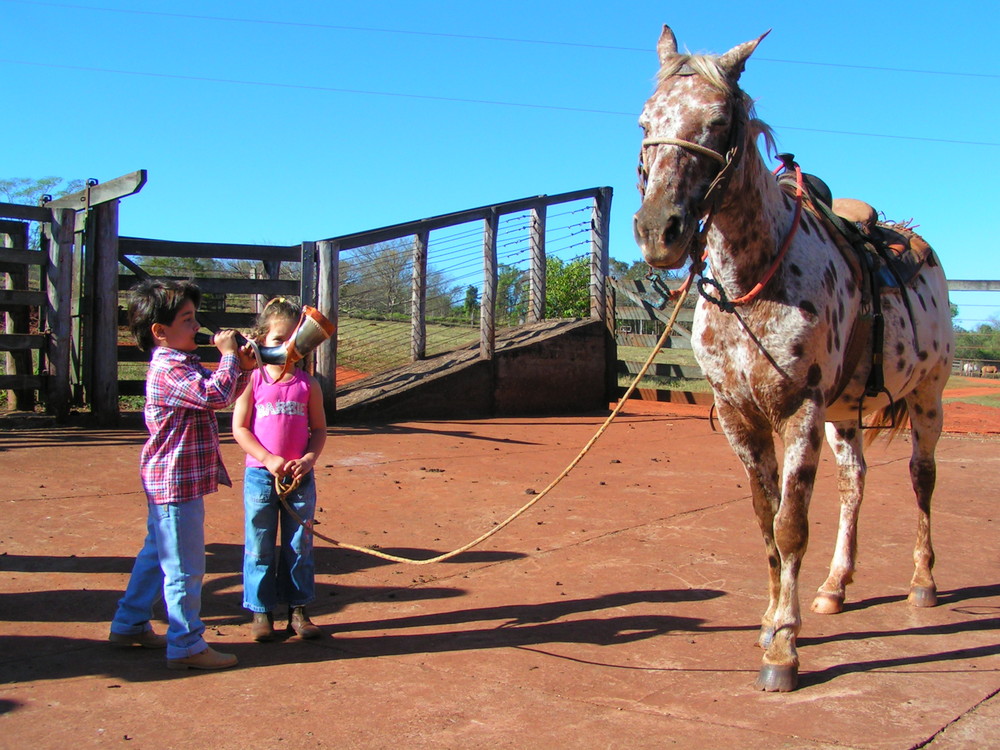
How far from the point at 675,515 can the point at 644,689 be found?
9.68 ft

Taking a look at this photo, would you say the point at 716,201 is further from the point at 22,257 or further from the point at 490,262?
the point at 490,262

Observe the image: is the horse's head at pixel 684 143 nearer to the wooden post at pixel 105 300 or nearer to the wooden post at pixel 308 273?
the wooden post at pixel 308 273

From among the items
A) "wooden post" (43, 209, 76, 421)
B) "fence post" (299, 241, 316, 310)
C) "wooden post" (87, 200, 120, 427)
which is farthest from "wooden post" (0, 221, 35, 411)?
"fence post" (299, 241, 316, 310)

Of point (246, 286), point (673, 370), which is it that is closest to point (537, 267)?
point (673, 370)

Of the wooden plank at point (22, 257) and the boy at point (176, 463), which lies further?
the wooden plank at point (22, 257)

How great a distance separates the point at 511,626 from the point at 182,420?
171cm

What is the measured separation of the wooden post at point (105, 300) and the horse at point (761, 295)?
A: 704cm

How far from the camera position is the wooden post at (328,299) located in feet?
33.4

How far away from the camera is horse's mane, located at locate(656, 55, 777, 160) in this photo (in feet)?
12.0

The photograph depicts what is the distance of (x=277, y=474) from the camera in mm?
3848

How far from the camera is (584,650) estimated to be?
3824 mm

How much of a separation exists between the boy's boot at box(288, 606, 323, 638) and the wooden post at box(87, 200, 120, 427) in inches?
240

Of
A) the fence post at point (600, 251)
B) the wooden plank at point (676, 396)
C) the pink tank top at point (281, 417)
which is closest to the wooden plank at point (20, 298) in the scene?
the pink tank top at point (281, 417)

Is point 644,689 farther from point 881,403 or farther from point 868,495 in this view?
point 868,495
